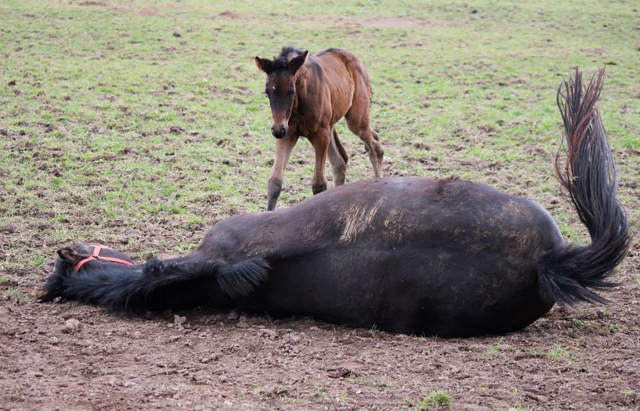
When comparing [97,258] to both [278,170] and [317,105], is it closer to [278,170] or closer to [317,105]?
[278,170]

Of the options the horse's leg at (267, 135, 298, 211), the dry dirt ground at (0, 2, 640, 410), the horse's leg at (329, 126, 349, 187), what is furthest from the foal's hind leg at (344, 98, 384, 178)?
the horse's leg at (267, 135, 298, 211)

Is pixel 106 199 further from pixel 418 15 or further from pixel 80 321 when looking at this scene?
pixel 418 15

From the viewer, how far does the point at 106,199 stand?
24.3 ft

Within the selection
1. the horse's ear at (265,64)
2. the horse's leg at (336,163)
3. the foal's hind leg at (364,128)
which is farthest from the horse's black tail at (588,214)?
the foal's hind leg at (364,128)

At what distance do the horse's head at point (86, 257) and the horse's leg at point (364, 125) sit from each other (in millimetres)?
4046

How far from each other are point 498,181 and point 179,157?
373 centimetres

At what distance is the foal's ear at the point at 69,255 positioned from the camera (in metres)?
4.86

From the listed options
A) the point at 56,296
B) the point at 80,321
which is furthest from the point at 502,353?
the point at 56,296

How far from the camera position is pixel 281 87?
6.77m

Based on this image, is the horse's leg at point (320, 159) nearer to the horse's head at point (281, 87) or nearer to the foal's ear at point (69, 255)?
the horse's head at point (281, 87)

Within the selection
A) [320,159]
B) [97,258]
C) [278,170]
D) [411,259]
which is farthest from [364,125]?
[411,259]

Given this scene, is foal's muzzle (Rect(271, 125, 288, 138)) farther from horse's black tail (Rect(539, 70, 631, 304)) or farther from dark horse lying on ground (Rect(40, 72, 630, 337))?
horse's black tail (Rect(539, 70, 631, 304))

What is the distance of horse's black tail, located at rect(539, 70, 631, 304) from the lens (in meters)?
4.09

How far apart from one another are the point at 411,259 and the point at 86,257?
2224mm
